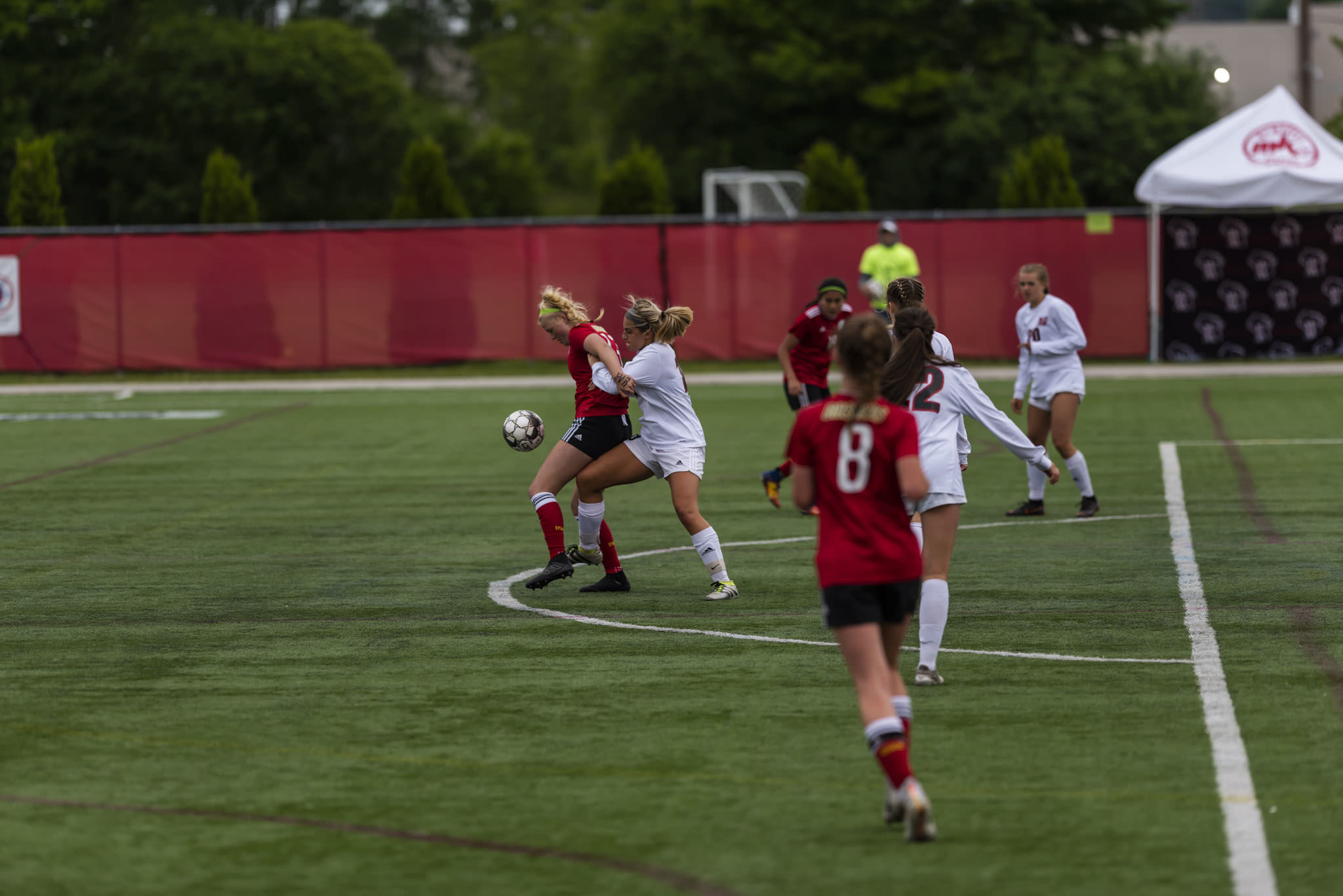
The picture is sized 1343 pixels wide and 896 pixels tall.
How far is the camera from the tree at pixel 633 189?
1517 inches

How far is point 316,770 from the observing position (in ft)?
22.9

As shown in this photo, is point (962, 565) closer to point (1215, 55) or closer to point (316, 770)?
point (316, 770)

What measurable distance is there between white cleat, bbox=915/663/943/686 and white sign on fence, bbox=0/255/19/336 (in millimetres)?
27028

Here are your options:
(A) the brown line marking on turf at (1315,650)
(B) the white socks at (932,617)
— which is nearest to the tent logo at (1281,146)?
(A) the brown line marking on turf at (1315,650)

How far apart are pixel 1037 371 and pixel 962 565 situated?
310cm

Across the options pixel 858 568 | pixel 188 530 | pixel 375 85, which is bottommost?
pixel 188 530

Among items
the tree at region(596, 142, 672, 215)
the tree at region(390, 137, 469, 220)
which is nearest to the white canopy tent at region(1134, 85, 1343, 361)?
the tree at region(596, 142, 672, 215)

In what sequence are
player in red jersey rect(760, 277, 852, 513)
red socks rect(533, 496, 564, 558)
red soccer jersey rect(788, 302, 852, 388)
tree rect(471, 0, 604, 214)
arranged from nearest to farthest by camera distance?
red socks rect(533, 496, 564, 558), player in red jersey rect(760, 277, 852, 513), red soccer jersey rect(788, 302, 852, 388), tree rect(471, 0, 604, 214)

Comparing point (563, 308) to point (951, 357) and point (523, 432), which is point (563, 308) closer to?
point (523, 432)

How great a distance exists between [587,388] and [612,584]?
124 centimetres

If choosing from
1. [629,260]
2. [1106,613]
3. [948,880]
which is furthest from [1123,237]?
[948,880]

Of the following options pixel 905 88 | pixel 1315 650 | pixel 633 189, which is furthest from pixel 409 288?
pixel 905 88

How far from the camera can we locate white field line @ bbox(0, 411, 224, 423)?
25.1 m

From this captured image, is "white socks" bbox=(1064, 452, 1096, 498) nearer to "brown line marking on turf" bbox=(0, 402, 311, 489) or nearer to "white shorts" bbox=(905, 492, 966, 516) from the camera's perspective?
"white shorts" bbox=(905, 492, 966, 516)
